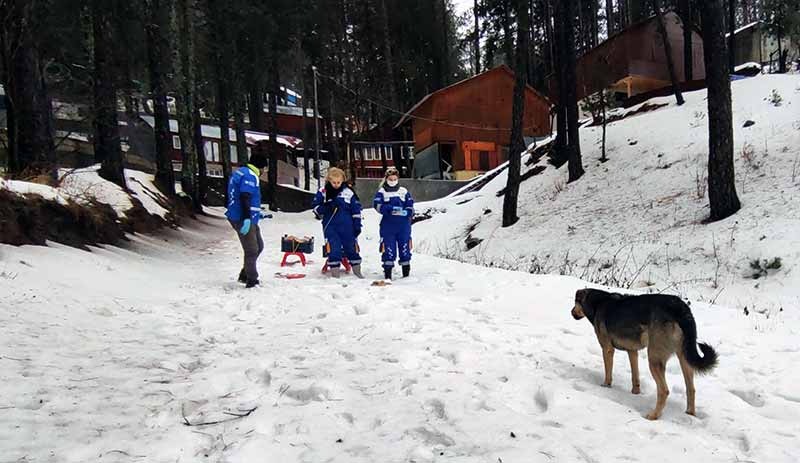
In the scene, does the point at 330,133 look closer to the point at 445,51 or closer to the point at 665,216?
the point at 445,51

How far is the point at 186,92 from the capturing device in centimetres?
1920

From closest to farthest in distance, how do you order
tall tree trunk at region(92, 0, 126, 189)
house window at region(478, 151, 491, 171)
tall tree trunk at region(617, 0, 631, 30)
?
1. tall tree trunk at region(92, 0, 126, 189)
2. house window at region(478, 151, 491, 171)
3. tall tree trunk at region(617, 0, 631, 30)

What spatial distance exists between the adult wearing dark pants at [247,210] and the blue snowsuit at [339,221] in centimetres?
131

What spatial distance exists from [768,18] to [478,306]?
1346 inches

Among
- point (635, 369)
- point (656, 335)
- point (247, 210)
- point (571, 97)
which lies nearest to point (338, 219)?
point (247, 210)

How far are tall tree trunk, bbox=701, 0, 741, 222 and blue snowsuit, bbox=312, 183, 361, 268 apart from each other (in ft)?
29.6

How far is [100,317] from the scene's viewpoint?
500 cm

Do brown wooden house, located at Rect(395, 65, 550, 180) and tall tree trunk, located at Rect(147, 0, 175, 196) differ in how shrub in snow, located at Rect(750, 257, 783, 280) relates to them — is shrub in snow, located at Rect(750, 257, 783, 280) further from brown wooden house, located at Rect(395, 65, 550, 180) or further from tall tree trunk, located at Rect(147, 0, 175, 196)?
brown wooden house, located at Rect(395, 65, 550, 180)

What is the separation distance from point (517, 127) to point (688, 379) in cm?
1520

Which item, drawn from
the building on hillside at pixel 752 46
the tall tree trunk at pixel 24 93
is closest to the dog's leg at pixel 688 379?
the tall tree trunk at pixel 24 93

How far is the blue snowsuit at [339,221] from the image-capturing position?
8.45m

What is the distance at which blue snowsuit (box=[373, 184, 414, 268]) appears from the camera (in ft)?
27.4

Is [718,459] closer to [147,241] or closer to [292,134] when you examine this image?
[147,241]

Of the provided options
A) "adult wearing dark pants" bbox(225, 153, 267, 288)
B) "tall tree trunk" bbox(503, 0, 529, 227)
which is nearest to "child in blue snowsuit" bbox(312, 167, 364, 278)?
"adult wearing dark pants" bbox(225, 153, 267, 288)
